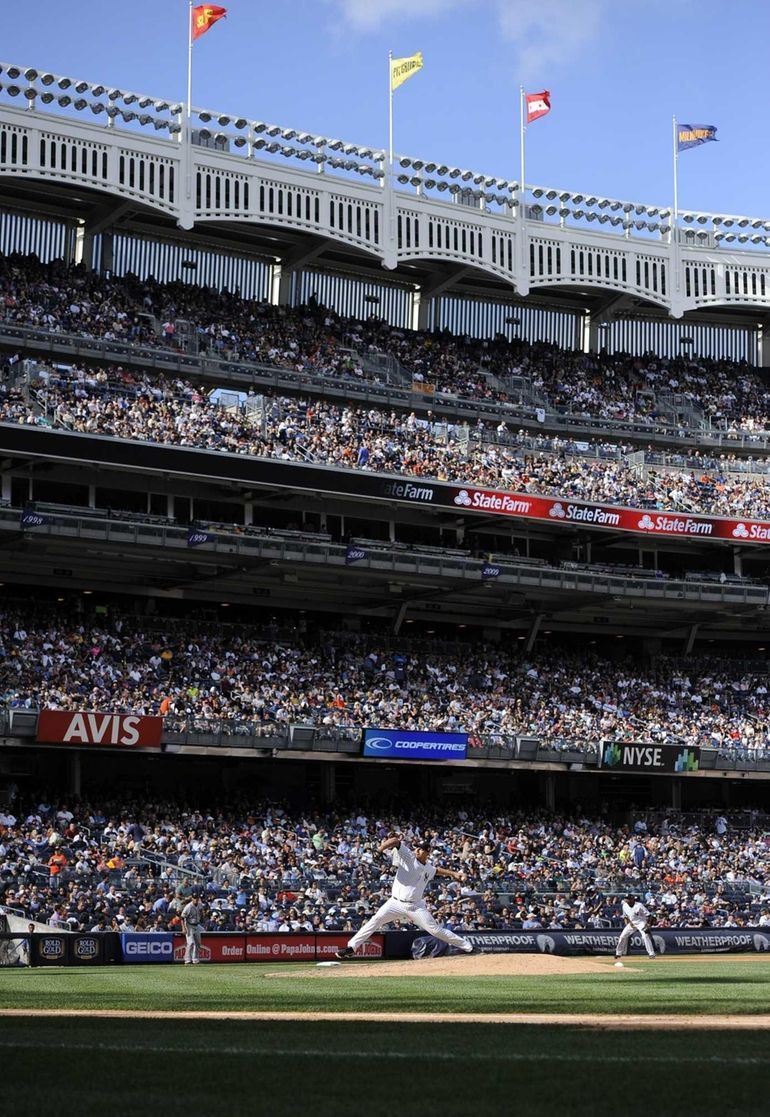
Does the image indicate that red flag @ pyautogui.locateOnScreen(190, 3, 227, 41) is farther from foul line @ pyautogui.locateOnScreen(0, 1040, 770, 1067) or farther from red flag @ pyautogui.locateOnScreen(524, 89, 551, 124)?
foul line @ pyautogui.locateOnScreen(0, 1040, 770, 1067)

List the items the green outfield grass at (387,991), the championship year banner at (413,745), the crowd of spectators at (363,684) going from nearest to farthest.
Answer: the green outfield grass at (387,991) → the crowd of spectators at (363,684) → the championship year banner at (413,745)

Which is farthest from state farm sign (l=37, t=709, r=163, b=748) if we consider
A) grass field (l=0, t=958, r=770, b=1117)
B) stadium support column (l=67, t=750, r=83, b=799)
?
grass field (l=0, t=958, r=770, b=1117)

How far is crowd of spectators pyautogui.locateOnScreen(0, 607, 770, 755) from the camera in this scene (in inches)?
1645

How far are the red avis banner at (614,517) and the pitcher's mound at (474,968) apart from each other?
24121 millimetres

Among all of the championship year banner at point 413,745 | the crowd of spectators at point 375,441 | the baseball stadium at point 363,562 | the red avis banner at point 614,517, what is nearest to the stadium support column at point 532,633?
the baseball stadium at point 363,562

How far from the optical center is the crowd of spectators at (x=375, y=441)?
44.4 metres

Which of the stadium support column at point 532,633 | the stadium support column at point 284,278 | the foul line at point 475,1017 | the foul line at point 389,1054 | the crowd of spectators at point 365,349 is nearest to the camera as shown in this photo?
the foul line at point 389,1054

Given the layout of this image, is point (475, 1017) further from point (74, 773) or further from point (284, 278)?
point (284, 278)

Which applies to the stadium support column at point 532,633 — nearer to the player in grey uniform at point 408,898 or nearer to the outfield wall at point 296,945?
the outfield wall at point 296,945

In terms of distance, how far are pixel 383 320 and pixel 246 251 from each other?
618 centimetres

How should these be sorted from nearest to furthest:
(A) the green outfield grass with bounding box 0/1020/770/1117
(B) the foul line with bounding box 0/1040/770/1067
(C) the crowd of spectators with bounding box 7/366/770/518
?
1. (A) the green outfield grass with bounding box 0/1020/770/1117
2. (B) the foul line with bounding box 0/1040/770/1067
3. (C) the crowd of spectators with bounding box 7/366/770/518

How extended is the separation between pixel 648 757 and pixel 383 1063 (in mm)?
39522

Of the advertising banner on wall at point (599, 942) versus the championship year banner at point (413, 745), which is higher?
the championship year banner at point (413, 745)

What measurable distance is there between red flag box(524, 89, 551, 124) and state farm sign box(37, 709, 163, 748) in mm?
29348
